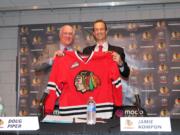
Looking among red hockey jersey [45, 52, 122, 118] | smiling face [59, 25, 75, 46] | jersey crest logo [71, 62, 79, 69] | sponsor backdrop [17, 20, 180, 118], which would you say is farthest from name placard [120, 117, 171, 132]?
sponsor backdrop [17, 20, 180, 118]

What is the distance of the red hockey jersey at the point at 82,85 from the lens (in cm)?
252

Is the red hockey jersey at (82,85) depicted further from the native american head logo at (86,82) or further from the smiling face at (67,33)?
the smiling face at (67,33)

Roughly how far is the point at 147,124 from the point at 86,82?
1.31m

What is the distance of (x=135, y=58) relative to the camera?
3.84 metres

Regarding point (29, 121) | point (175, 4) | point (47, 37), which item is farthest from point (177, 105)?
point (29, 121)

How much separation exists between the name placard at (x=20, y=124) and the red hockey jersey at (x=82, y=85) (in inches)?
45.3

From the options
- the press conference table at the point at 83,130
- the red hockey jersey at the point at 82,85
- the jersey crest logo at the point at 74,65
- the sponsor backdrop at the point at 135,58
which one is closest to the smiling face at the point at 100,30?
the red hockey jersey at the point at 82,85

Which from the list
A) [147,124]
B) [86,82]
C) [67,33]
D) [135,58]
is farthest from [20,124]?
[135,58]

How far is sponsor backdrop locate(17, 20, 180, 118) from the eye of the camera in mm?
3705

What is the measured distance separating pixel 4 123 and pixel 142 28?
287 centimetres

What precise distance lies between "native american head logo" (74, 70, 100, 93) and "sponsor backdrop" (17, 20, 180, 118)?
4.17ft

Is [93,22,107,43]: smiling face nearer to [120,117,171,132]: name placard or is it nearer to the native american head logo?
the native american head logo

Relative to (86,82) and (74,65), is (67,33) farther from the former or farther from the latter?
(86,82)

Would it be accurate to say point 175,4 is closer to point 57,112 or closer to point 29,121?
point 57,112
